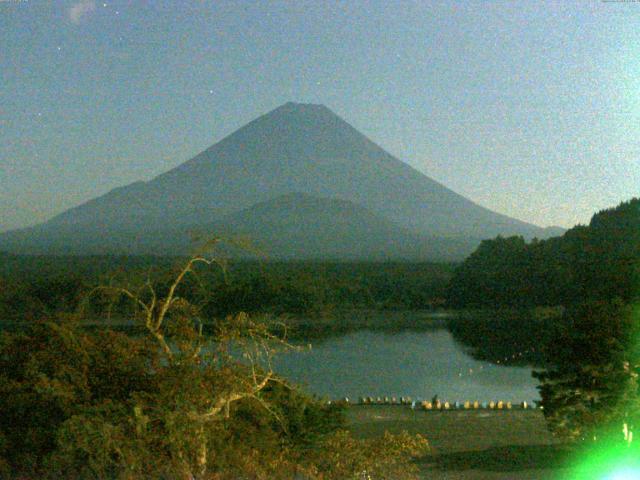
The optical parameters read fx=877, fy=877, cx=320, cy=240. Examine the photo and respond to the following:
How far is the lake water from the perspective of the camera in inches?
918

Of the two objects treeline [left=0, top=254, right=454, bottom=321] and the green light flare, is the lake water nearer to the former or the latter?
treeline [left=0, top=254, right=454, bottom=321]

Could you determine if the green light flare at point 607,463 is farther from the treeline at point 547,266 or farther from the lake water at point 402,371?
the treeline at point 547,266

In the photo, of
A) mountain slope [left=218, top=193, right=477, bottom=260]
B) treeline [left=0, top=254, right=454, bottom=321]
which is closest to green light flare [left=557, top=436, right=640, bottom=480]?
treeline [left=0, top=254, right=454, bottom=321]

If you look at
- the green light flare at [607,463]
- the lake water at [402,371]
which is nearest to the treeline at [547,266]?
the lake water at [402,371]

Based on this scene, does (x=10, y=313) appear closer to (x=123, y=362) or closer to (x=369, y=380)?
(x=369, y=380)

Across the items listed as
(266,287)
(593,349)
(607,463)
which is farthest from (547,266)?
(607,463)

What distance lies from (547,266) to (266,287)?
13.8 meters

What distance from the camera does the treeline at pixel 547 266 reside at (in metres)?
41.2

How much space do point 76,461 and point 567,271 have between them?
38.6 meters

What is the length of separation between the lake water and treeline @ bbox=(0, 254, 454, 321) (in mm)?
2585

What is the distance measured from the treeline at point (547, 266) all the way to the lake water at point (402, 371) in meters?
7.99

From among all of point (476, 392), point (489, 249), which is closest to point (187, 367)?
point (476, 392)

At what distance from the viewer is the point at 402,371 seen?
2766 cm

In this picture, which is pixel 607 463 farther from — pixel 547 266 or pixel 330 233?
pixel 330 233
